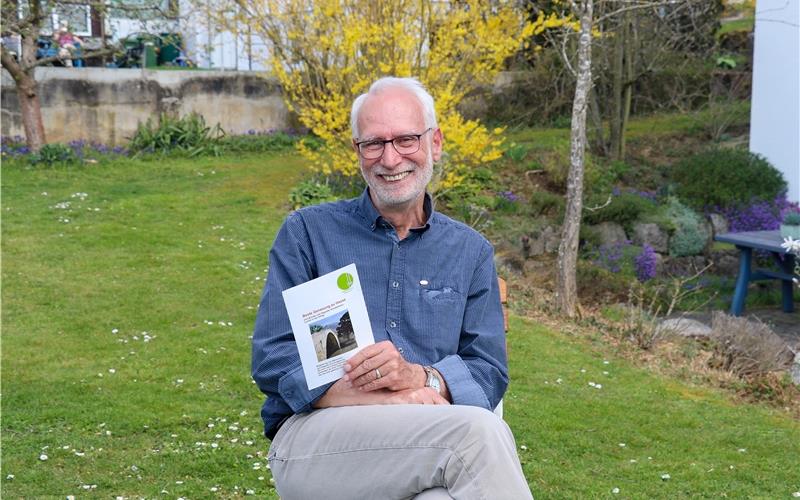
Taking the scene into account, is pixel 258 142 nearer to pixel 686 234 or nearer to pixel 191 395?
pixel 686 234

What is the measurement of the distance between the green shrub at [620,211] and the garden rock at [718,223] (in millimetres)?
731

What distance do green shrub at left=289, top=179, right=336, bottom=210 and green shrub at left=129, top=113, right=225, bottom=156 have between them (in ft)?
10.2

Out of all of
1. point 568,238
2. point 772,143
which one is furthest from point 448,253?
point 772,143

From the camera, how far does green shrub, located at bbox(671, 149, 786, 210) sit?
12.2 meters

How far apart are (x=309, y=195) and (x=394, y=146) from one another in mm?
7381

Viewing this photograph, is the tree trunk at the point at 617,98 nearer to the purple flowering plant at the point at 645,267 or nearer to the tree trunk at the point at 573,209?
the purple flowering plant at the point at 645,267

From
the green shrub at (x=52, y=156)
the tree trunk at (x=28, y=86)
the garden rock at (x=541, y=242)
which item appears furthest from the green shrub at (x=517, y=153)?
the tree trunk at (x=28, y=86)

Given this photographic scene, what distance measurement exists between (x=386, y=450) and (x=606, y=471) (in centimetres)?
237

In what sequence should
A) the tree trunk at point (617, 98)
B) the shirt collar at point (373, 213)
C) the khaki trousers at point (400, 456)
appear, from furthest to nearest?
the tree trunk at point (617, 98) → the shirt collar at point (373, 213) → the khaki trousers at point (400, 456)

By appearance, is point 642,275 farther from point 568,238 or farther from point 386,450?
point 386,450

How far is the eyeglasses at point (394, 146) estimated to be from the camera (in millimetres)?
3367

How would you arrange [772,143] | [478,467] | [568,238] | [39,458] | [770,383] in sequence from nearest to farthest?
[478,467] → [39,458] → [770,383] → [568,238] → [772,143]

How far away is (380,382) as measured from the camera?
9.96 ft

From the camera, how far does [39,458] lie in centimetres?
476
